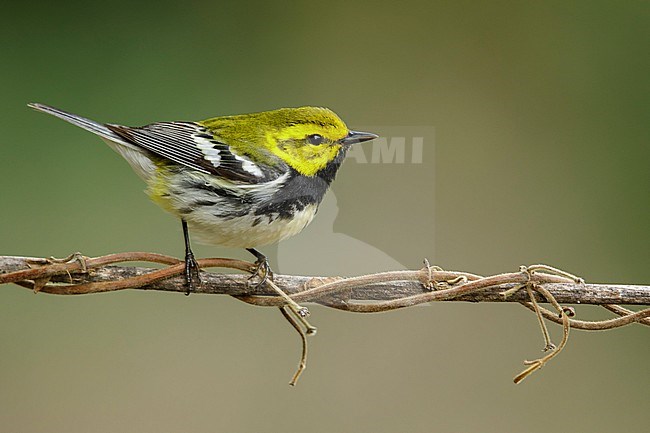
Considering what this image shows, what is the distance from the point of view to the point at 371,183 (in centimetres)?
336

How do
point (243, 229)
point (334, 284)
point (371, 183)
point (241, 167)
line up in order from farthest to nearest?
point (371, 183), point (241, 167), point (243, 229), point (334, 284)

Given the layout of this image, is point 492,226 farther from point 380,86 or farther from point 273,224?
point 273,224

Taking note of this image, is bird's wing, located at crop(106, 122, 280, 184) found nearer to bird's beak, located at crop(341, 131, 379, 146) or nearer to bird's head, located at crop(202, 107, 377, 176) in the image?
bird's head, located at crop(202, 107, 377, 176)

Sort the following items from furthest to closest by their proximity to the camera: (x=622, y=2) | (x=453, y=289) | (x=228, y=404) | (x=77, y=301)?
(x=622, y=2) → (x=77, y=301) → (x=228, y=404) → (x=453, y=289)

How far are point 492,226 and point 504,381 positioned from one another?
76 centimetres

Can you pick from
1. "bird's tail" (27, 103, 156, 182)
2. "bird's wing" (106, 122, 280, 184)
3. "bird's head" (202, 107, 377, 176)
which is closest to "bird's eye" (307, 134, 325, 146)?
"bird's head" (202, 107, 377, 176)

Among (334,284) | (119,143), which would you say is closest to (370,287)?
(334,284)

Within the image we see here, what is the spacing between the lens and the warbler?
1932 mm

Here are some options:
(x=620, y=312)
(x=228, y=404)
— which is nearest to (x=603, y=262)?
(x=228, y=404)

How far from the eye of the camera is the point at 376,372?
3.15 metres

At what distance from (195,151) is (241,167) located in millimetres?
136

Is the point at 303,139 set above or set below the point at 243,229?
above

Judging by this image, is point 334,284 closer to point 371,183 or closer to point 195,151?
point 195,151

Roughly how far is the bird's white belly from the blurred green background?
3.35 ft
